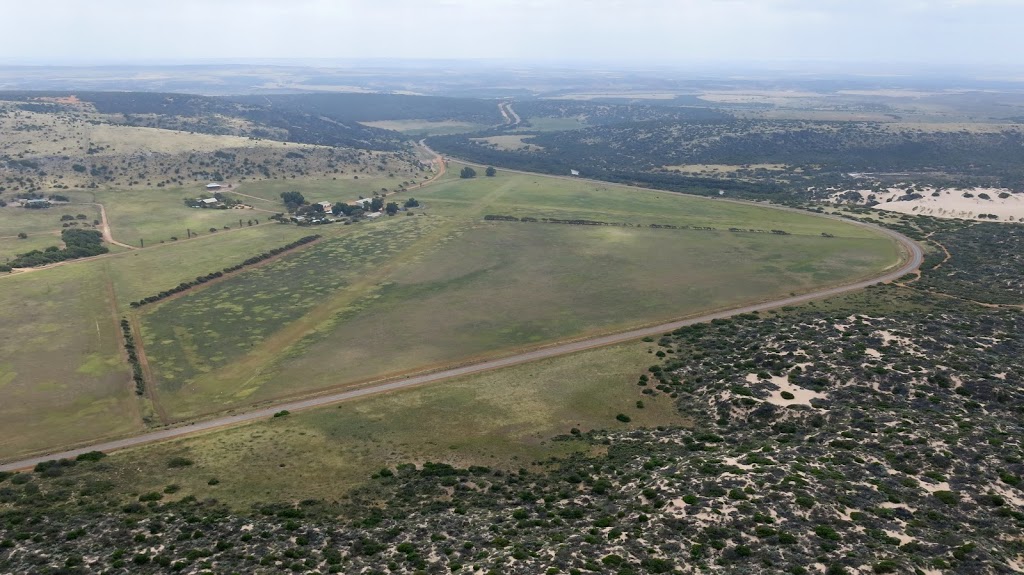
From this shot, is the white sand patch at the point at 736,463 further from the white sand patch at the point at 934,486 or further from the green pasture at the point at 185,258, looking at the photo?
the green pasture at the point at 185,258

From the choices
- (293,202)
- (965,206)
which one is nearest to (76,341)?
(293,202)

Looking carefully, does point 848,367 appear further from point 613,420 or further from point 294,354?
point 294,354

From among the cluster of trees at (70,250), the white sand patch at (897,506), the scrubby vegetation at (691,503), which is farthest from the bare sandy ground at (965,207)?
the cluster of trees at (70,250)

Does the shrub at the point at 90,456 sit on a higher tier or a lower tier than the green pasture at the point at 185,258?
lower

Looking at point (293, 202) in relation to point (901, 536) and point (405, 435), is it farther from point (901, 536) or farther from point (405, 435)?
point (901, 536)

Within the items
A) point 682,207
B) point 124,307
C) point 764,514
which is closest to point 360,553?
point 764,514
